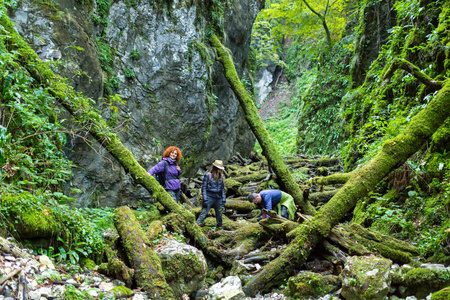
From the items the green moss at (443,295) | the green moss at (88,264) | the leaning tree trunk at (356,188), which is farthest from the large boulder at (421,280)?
the green moss at (88,264)

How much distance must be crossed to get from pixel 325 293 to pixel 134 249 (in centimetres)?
273

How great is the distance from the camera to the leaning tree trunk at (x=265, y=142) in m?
7.54

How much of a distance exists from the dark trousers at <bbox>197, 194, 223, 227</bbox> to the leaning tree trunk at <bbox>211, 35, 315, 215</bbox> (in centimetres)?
187

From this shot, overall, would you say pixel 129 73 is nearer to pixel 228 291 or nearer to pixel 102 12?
pixel 102 12

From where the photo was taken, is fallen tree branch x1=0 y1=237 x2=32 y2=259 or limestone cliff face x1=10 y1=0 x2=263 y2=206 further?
limestone cliff face x1=10 y1=0 x2=263 y2=206

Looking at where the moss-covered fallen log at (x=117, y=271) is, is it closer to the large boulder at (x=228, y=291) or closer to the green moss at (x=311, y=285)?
the large boulder at (x=228, y=291)

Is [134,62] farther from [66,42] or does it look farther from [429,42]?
[429,42]

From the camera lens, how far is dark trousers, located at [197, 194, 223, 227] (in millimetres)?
7266

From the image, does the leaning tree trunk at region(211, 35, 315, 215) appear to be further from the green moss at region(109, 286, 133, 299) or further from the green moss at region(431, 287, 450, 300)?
the green moss at region(109, 286, 133, 299)

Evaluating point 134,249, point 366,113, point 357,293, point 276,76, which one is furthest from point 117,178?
point 276,76

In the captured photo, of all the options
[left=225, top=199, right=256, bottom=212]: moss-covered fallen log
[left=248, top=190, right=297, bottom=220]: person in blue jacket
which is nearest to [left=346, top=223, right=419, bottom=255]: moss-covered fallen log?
[left=248, top=190, right=297, bottom=220]: person in blue jacket

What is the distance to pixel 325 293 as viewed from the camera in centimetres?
396

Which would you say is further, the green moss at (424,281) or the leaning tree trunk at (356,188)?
the leaning tree trunk at (356,188)

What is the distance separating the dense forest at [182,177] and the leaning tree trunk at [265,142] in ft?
0.13
